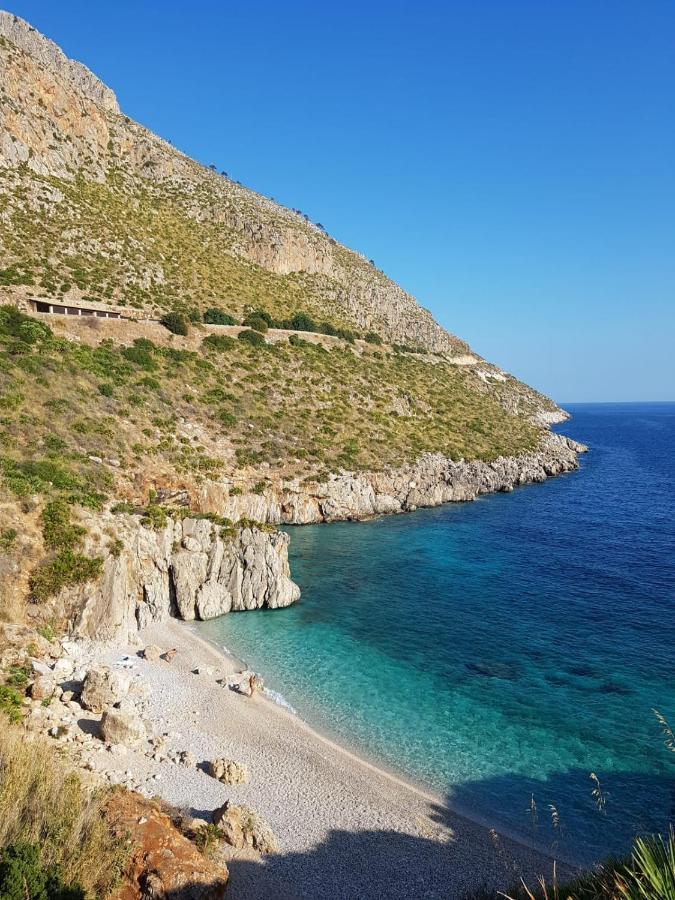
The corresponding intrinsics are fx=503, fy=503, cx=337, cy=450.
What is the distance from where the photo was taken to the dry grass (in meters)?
10.1

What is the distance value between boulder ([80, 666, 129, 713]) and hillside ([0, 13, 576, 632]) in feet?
21.1

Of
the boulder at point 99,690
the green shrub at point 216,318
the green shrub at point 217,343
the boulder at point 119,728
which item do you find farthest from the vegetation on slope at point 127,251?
the boulder at point 119,728

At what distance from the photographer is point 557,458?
8225cm

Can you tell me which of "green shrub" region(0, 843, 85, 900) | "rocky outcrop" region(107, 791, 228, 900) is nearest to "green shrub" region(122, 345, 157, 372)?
"rocky outcrop" region(107, 791, 228, 900)

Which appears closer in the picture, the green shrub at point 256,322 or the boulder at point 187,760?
the boulder at point 187,760

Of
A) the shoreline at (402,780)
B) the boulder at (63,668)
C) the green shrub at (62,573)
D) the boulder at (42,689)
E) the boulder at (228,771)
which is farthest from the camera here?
the green shrub at (62,573)

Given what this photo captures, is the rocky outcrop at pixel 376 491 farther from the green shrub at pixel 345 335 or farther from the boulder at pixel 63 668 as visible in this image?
the green shrub at pixel 345 335

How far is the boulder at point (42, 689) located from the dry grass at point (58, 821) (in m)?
6.37

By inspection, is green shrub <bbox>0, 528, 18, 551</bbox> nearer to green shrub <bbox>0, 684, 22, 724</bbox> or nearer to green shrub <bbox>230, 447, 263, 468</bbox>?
green shrub <bbox>0, 684, 22, 724</bbox>

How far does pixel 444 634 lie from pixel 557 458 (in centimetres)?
6195

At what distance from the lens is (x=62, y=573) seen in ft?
Result: 79.5

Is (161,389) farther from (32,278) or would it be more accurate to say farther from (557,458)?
(557,458)

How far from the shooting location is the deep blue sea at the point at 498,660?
17.5 metres

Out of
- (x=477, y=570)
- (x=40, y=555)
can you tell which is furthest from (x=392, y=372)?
(x=40, y=555)
